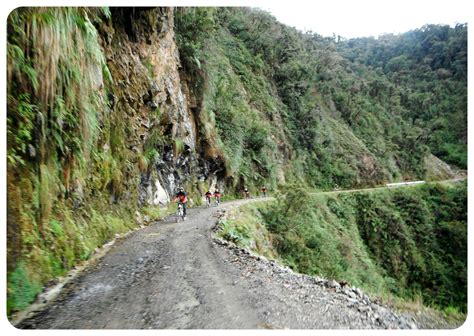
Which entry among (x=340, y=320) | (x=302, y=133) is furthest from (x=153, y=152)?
(x=302, y=133)

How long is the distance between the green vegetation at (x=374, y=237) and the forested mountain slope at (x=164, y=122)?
421cm

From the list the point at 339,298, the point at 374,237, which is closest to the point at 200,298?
the point at 339,298

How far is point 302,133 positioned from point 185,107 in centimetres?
2327

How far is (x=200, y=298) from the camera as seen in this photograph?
14.5ft

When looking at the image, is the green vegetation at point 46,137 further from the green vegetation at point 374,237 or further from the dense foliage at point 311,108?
the dense foliage at point 311,108

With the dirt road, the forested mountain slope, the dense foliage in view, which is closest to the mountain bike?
the forested mountain slope

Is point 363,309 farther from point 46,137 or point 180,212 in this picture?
point 180,212

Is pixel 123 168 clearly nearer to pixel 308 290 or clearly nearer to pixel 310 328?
pixel 308 290

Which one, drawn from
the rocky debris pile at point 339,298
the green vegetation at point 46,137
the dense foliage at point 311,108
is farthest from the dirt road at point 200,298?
the dense foliage at point 311,108

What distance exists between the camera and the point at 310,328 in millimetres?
3797

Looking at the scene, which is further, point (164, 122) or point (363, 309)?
point (164, 122)

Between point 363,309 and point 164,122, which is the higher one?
point 164,122

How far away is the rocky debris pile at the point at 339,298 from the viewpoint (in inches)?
170

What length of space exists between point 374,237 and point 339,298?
26262 millimetres
